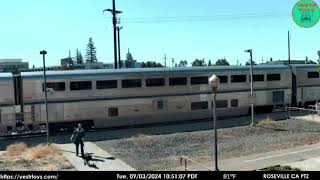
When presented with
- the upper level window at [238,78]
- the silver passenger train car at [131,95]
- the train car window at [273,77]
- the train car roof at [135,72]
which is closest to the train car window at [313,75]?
the silver passenger train car at [131,95]

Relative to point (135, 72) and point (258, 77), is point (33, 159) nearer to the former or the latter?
point (135, 72)

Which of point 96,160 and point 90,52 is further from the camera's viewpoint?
point 90,52

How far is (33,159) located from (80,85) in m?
8.88

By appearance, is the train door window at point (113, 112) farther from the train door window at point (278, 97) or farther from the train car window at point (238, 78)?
the train door window at point (278, 97)

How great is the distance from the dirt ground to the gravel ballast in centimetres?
272

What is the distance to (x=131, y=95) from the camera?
31797 mm

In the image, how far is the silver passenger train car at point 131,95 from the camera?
28625mm

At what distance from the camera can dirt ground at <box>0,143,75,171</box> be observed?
2008 cm

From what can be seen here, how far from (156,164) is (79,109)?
10667mm

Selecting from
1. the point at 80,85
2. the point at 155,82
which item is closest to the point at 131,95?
A: the point at 155,82

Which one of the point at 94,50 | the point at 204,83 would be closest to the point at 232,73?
the point at 204,83

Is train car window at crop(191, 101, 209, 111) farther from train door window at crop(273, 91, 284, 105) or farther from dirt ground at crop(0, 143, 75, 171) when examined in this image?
dirt ground at crop(0, 143, 75, 171)
